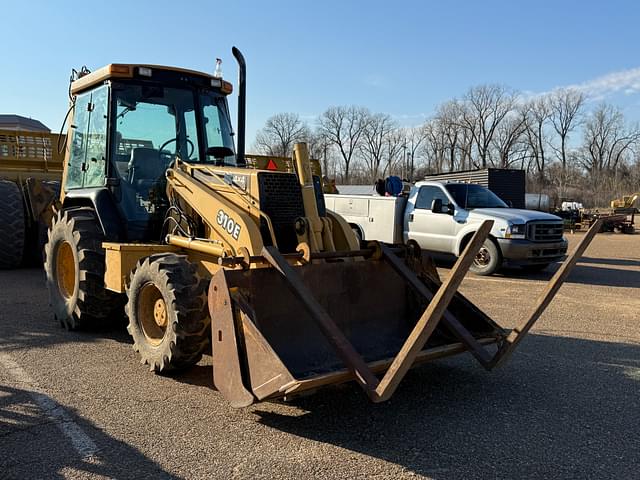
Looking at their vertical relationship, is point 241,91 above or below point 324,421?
above

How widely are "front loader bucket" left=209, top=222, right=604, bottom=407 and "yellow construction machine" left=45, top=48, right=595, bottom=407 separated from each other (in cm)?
1

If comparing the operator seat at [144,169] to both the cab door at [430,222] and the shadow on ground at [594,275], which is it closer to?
the cab door at [430,222]

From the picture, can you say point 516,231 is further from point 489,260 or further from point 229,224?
point 229,224

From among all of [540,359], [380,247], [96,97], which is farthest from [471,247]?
[96,97]

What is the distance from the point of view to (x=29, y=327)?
6.77 m

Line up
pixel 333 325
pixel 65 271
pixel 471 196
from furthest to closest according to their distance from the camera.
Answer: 1. pixel 471 196
2. pixel 65 271
3. pixel 333 325

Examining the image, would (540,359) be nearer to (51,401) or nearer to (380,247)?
(380,247)

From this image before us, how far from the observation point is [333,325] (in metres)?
3.93

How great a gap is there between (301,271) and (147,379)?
1660 millimetres

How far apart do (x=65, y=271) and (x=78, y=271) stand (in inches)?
38.4

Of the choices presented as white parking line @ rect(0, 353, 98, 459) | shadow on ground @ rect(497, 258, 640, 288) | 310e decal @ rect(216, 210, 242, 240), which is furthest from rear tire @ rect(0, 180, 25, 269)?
shadow on ground @ rect(497, 258, 640, 288)

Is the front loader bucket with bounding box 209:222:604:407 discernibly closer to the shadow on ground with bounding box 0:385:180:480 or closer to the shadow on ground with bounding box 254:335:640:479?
the shadow on ground with bounding box 254:335:640:479

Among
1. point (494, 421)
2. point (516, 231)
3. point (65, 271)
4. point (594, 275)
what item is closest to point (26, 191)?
point (65, 271)

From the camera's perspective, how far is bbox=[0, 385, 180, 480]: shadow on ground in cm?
335
